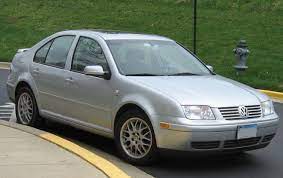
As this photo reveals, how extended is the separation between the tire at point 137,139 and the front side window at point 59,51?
160cm

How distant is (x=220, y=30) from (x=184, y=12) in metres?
3.77

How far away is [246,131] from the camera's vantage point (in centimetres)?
670

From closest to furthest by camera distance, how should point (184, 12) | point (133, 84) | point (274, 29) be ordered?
1. point (133, 84)
2. point (274, 29)
3. point (184, 12)

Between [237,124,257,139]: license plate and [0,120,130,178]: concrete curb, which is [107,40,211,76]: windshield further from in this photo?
[237,124,257,139]: license plate

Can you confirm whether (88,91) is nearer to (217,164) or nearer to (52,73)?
(52,73)

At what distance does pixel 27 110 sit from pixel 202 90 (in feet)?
10.4

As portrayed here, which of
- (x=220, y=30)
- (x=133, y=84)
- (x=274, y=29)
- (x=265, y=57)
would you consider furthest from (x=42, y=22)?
(x=133, y=84)

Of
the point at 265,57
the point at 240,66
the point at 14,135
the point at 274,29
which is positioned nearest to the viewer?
the point at 14,135

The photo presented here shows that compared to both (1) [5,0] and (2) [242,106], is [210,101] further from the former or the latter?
(1) [5,0]

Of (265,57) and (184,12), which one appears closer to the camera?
(265,57)

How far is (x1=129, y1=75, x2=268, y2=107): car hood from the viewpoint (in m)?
6.64

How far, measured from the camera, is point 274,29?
22.0m

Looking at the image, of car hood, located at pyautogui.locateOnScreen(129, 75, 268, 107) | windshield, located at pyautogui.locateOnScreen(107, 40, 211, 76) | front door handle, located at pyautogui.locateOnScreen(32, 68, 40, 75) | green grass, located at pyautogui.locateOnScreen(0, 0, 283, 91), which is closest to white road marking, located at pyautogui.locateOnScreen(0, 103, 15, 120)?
front door handle, located at pyautogui.locateOnScreen(32, 68, 40, 75)

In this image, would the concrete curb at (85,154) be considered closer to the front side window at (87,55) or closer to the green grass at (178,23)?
the front side window at (87,55)
